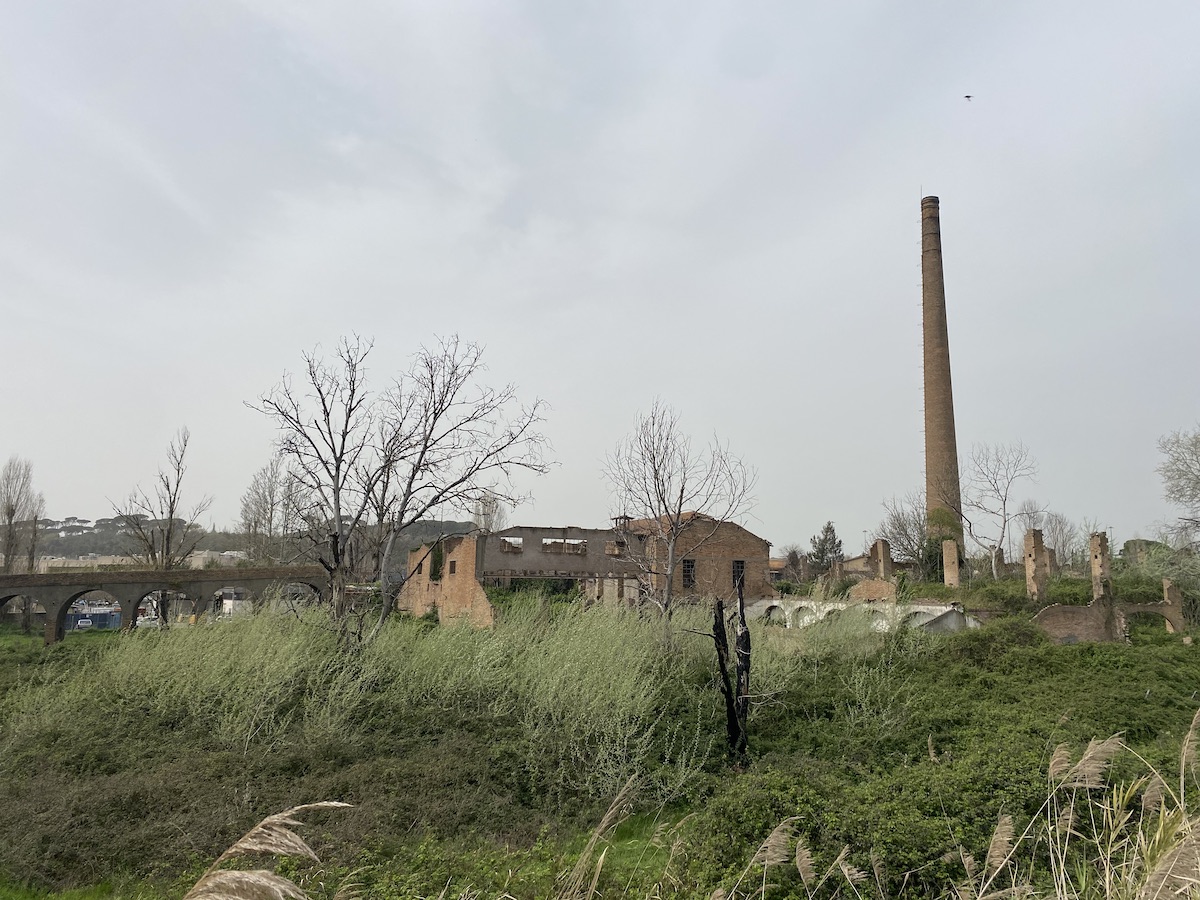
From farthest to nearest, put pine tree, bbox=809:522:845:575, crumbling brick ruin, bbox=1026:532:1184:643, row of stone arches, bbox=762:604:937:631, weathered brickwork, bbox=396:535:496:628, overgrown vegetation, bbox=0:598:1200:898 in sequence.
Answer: pine tree, bbox=809:522:845:575 → weathered brickwork, bbox=396:535:496:628 → crumbling brick ruin, bbox=1026:532:1184:643 → row of stone arches, bbox=762:604:937:631 → overgrown vegetation, bbox=0:598:1200:898

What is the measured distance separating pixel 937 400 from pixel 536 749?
29.3 meters

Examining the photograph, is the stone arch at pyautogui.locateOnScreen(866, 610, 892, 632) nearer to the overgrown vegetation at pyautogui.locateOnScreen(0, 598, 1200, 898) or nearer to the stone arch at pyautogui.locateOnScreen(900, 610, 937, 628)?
the stone arch at pyautogui.locateOnScreen(900, 610, 937, 628)

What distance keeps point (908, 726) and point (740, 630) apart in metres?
3.32

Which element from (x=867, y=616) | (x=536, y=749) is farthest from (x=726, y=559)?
(x=536, y=749)

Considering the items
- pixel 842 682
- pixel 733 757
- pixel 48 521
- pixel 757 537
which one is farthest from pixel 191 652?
pixel 48 521

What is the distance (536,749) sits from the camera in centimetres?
926

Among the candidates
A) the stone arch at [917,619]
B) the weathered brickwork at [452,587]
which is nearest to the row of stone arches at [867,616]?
the stone arch at [917,619]

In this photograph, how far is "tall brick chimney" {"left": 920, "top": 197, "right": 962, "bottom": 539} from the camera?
106ft

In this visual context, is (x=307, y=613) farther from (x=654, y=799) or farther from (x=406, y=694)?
(x=654, y=799)

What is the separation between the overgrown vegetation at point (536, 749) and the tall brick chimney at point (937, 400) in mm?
17153

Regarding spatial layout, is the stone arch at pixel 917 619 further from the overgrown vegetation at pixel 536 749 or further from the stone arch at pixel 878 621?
the overgrown vegetation at pixel 536 749

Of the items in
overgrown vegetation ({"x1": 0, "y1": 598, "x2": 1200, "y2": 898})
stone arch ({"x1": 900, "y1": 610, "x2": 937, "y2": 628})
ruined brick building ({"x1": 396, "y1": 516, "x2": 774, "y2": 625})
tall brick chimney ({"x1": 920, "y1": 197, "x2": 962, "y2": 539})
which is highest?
tall brick chimney ({"x1": 920, "y1": 197, "x2": 962, "y2": 539})

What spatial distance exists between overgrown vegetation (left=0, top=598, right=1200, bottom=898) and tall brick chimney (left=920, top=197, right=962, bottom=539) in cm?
1715

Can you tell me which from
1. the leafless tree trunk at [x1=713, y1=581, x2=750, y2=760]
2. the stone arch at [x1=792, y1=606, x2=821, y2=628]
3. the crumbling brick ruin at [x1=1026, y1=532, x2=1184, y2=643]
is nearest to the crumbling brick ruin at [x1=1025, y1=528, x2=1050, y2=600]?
the crumbling brick ruin at [x1=1026, y1=532, x2=1184, y2=643]
